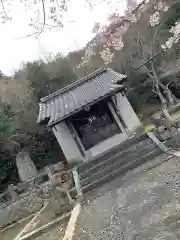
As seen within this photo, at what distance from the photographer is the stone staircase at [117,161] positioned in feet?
45.0

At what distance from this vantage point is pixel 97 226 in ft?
28.7

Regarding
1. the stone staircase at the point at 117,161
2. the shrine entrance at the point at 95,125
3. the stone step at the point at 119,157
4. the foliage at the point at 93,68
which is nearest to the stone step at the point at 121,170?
the stone staircase at the point at 117,161

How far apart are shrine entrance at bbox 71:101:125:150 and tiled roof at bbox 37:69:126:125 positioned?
2.09ft

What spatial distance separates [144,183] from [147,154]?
3.59 metres

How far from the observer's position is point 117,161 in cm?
1511

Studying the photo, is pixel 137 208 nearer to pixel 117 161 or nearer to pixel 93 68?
pixel 117 161

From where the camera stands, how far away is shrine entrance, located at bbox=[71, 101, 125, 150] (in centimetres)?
1906

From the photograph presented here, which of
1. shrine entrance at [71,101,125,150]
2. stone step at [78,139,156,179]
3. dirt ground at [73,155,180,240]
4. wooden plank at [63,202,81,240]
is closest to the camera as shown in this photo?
dirt ground at [73,155,180,240]

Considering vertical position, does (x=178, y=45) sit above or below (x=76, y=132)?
above

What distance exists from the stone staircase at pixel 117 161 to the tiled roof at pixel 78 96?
309 cm

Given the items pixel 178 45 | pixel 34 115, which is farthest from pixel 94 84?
pixel 178 45

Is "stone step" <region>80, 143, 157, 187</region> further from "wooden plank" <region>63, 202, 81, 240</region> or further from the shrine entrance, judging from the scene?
the shrine entrance

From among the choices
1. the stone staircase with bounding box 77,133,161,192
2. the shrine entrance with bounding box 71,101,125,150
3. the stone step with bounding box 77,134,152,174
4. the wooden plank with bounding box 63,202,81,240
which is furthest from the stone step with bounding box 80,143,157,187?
the shrine entrance with bounding box 71,101,125,150

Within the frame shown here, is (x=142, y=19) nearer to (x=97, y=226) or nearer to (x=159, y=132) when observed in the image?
(x=159, y=132)
